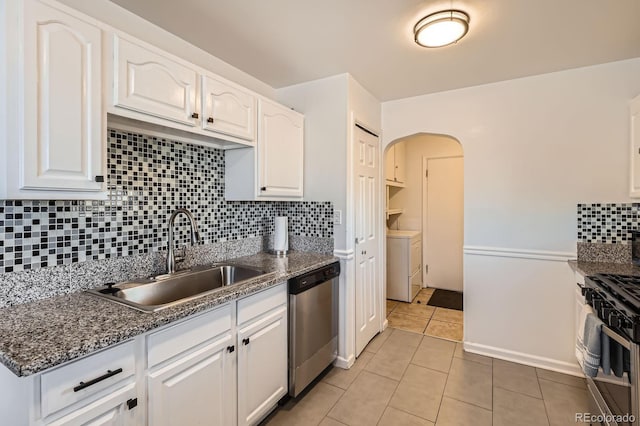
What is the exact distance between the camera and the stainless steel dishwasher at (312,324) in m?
2.00

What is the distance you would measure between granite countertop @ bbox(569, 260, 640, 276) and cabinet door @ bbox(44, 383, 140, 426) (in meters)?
2.58

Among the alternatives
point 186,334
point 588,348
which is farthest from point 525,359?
point 186,334

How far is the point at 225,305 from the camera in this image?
5.08 feet

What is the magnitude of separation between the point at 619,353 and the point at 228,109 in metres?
2.43

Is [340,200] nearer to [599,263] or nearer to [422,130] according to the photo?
[422,130]

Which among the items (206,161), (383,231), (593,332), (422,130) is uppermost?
(422,130)

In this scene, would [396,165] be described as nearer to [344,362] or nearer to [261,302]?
[344,362]

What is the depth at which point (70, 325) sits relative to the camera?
1116 mm

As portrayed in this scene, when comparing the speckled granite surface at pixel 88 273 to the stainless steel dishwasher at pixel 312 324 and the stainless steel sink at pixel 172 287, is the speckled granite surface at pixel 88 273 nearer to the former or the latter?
the stainless steel sink at pixel 172 287

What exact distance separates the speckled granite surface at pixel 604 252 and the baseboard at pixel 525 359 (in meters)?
0.83

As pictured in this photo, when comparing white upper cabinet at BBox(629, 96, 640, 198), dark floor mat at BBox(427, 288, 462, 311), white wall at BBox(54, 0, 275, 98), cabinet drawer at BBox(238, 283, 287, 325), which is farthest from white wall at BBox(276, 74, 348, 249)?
dark floor mat at BBox(427, 288, 462, 311)

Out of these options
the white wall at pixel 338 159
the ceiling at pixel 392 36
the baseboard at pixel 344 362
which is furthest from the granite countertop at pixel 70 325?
the ceiling at pixel 392 36

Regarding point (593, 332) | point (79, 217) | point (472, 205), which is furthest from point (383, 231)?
point (79, 217)

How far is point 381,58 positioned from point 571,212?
1916 millimetres
